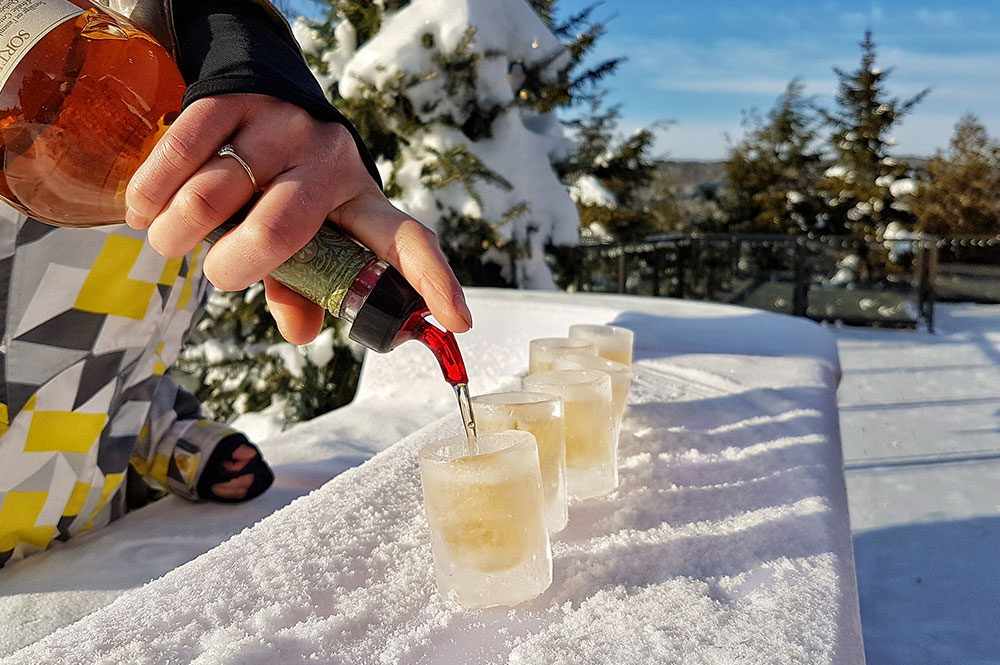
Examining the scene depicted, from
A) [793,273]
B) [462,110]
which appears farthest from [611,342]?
[793,273]

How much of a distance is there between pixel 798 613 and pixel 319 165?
55cm

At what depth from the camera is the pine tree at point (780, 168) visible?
11164 mm

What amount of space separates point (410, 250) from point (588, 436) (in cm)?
38

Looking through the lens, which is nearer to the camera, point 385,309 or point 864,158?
point 385,309

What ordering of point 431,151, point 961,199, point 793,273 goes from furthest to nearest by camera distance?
point 961,199, point 793,273, point 431,151

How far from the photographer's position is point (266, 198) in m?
0.58

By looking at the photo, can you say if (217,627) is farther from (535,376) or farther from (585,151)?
(585,151)

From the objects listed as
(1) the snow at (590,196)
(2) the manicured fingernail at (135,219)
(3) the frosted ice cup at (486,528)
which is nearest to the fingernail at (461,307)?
(3) the frosted ice cup at (486,528)

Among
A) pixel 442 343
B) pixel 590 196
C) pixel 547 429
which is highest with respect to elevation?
pixel 590 196

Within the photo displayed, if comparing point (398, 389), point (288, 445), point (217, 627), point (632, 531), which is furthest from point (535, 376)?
point (398, 389)

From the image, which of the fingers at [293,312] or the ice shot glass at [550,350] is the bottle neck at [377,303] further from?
the ice shot glass at [550,350]

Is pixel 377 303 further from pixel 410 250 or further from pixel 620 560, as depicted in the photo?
pixel 620 560

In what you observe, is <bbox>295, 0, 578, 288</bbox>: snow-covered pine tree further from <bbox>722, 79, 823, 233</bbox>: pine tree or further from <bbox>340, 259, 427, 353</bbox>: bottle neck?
<bbox>722, 79, 823, 233</bbox>: pine tree

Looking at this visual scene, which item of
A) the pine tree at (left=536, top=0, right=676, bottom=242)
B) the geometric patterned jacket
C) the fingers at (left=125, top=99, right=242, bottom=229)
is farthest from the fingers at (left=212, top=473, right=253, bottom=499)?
the pine tree at (left=536, top=0, right=676, bottom=242)
